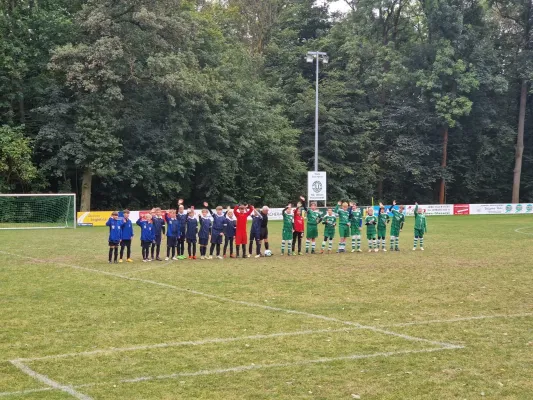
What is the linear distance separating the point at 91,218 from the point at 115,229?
21912 millimetres

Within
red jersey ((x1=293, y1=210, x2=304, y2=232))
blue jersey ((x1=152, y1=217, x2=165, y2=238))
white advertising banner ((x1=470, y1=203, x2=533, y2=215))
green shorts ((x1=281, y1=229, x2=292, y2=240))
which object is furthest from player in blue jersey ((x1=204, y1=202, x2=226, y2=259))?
white advertising banner ((x1=470, y1=203, x2=533, y2=215))

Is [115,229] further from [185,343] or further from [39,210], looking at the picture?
[39,210]

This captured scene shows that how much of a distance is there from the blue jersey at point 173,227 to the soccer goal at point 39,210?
1994 cm

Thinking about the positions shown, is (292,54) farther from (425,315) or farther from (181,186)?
(425,315)

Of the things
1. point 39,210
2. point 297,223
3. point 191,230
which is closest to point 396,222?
point 297,223

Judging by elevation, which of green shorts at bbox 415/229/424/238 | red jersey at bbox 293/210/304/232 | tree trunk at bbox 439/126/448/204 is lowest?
green shorts at bbox 415/229/424/238

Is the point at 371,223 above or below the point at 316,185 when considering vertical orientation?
below

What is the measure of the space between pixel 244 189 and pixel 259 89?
28.6ft

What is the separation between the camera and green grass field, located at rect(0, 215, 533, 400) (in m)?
7.79

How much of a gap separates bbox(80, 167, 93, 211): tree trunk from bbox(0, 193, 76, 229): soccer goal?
135 inches

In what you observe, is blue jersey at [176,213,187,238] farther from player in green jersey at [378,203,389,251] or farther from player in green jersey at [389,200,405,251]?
player in green jersey at [389,200,405,251]

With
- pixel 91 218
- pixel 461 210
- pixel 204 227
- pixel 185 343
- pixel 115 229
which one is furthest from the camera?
pixel 461 210

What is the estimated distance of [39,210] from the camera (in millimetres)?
41469

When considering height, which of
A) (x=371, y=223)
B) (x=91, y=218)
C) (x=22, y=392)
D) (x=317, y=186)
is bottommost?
(x=22, y=392)
